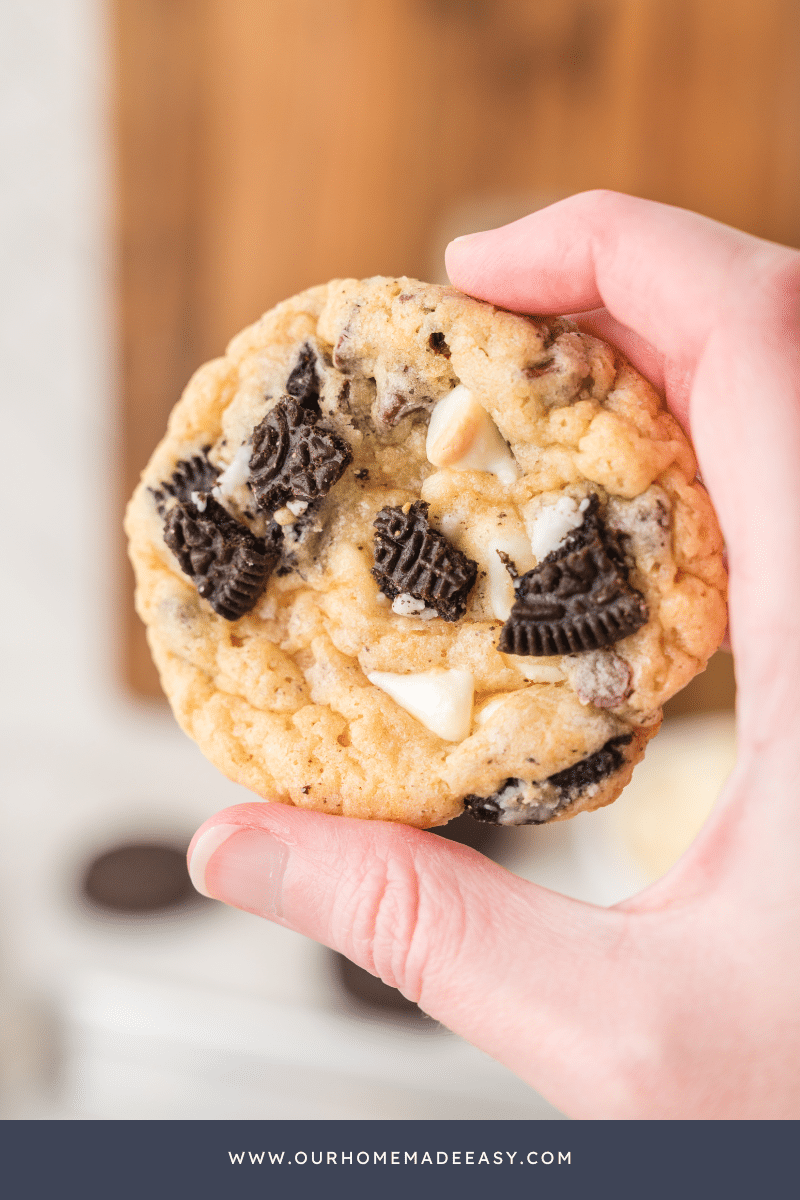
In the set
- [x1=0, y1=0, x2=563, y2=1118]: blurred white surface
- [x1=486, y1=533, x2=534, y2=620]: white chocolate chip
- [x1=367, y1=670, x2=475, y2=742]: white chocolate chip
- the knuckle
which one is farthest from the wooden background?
the knuckle

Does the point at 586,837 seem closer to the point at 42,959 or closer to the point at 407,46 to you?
the point at 42,959

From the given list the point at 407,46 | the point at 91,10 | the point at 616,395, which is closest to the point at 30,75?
the point at 91,10

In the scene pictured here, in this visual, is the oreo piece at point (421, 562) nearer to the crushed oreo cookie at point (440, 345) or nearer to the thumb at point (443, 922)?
the crushed oreo cookie at point (440, 345)

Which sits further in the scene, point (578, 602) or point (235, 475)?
point (235, 475)

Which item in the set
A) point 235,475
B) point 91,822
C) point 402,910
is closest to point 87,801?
point 91,822

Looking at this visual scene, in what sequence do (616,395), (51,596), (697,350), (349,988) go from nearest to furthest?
(697,350)
(616,395)
(349,988)
(51,596)

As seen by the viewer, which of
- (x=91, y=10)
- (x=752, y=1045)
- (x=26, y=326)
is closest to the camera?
(x=752, y=1045)

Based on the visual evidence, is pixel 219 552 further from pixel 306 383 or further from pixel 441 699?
pixel 441 699

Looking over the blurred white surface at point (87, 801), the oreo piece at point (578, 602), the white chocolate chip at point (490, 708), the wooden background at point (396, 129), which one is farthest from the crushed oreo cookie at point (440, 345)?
the wooden background at point (396, 129)
